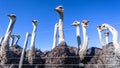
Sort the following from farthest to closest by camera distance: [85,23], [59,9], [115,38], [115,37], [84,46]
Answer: [85,23] → [59,9] → [84,46] → [115,37] → [115,38]

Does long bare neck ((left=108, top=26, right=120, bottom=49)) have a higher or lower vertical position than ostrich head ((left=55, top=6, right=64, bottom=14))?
lower

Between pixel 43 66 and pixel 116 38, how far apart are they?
372cm

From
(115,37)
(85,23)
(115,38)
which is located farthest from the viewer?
(85,23)

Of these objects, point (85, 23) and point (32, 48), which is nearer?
point (32, 48)

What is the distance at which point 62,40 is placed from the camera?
1504 cm

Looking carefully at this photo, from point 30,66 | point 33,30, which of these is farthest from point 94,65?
point 33,30

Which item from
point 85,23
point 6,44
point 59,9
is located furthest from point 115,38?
point 6,44

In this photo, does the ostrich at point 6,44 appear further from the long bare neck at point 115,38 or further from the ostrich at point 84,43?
the long bare neck at point 115,38

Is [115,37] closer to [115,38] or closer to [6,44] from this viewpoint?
[115,38]

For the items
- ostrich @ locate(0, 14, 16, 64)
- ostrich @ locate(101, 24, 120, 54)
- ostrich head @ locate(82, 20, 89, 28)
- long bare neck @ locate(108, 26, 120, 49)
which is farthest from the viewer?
ostrich head @ locate(82, 20, 89, 28)

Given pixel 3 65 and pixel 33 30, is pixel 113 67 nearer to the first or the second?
pixel 3 65

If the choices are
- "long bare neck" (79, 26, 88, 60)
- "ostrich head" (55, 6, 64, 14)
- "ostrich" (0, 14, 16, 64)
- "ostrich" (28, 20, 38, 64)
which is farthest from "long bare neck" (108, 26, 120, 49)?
"ostrich" (0, 14, 16, 64)

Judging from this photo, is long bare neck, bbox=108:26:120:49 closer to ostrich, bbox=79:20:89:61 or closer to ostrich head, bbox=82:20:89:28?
ostrich, bbox=79:20:89:61

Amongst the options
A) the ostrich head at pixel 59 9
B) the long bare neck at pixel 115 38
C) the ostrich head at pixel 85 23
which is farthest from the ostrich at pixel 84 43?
the ostrich head at pixel 59 9
